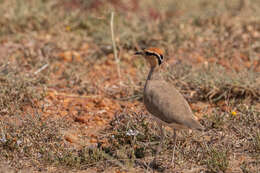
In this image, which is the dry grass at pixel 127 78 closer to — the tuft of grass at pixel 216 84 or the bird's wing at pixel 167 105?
the tuft of grass at pixel 216 84

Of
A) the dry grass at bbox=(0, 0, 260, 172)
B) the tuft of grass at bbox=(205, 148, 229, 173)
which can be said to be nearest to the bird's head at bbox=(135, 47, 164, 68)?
the dry grass at bbox=(0, 0, 260, 172)

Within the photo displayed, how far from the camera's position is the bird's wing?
132 inches

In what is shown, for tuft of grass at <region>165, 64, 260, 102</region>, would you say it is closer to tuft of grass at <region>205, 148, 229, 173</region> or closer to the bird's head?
the bird's head

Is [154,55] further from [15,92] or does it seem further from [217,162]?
[15,92]

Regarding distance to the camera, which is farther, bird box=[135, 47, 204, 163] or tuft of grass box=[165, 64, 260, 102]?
tuft of grass box=[165, 64, 260, 102]

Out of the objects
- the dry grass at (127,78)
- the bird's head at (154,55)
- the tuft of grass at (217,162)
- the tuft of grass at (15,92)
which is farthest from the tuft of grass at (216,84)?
the tuft of grass at (15,92)

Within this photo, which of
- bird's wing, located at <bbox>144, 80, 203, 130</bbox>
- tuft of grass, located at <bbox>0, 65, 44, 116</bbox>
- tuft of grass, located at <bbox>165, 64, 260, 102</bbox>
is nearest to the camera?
bird's wing, located at <bbox>144, 80, 203, 130</bbox>

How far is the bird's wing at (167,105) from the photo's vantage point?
11.0 feet

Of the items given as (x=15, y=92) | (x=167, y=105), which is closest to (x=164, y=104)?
(x=167, y=105)

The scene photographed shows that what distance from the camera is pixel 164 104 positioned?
3520 mm

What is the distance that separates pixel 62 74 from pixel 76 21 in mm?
1814

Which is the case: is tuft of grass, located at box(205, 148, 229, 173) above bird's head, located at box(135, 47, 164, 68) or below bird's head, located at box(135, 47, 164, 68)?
below

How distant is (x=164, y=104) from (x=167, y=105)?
3cm

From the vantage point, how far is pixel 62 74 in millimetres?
6031
